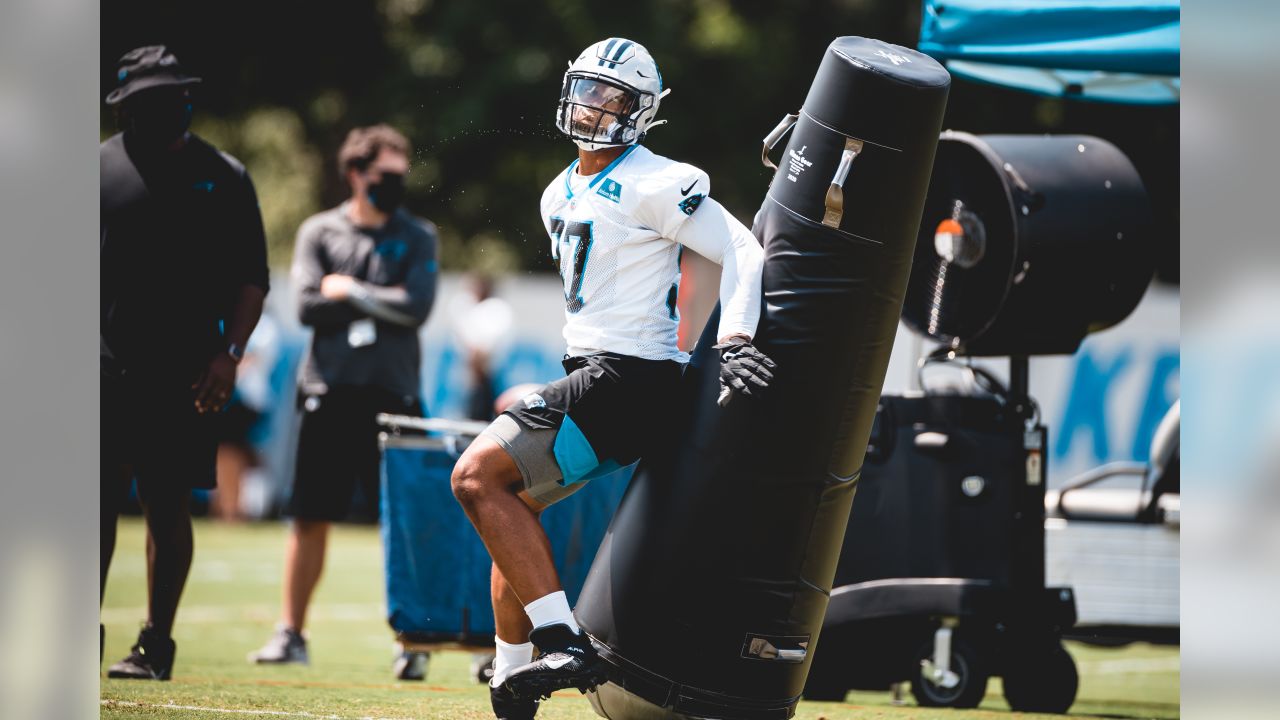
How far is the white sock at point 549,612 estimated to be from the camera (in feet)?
15.3

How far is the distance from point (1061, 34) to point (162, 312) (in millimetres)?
3756

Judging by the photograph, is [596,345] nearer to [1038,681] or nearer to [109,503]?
[109,503]

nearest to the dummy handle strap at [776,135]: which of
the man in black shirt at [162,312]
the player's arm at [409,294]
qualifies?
the man in black shirt at [162,312]

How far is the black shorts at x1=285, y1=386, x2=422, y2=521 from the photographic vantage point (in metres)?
7.37

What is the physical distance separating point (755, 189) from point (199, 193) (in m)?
15.1

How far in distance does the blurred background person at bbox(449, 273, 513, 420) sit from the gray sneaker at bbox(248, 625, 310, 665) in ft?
24.9

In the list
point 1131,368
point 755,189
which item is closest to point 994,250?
point 1131,368

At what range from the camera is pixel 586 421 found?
4.73m

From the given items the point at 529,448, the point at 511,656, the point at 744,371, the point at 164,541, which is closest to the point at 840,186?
the point at 744,371

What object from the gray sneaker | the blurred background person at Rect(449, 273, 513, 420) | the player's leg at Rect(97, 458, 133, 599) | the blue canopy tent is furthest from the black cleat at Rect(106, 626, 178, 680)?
the blurred background person at Rect(449, 273, 513, 420)

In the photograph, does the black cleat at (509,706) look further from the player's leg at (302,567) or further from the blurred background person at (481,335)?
the blurred background person at (481,335)

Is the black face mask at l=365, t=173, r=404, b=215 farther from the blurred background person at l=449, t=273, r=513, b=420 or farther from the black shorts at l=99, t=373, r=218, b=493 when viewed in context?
the blurred background person at l=449, t=273, r=513, b=420

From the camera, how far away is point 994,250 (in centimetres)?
645
